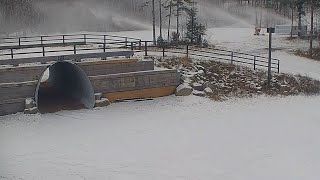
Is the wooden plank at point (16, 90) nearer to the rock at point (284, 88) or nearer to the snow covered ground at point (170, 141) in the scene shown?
the snow covered ground at point (170, 141)

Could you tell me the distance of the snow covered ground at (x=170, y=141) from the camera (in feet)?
46.7

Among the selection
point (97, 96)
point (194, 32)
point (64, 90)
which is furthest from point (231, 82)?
point (194, 32)

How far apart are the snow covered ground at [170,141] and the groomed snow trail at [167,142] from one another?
0.11ft

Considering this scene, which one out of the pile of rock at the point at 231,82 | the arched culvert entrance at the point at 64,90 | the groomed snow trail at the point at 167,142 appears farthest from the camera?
the pile of rock at the point at 231,82

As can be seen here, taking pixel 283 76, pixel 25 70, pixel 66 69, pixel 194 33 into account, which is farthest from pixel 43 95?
pixel 194 33

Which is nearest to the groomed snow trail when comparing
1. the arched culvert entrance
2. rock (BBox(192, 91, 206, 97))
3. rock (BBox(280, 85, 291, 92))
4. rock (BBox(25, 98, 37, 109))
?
rock (BBox(25, 98, 37, 109))

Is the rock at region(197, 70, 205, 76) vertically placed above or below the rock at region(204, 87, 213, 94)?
above

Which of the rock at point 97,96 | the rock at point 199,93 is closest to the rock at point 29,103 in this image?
the rock at point 97,96

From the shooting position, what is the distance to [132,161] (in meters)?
15.0

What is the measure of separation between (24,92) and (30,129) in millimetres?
2984

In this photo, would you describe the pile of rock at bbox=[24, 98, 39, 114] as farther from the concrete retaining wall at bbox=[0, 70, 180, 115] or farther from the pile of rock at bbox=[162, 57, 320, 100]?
the pile of rock at bbox=[162, 57, 320, 100]

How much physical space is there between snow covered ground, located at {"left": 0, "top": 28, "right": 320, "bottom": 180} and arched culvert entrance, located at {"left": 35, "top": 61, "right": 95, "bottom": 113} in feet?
4.02

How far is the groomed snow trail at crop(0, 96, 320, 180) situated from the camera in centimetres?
1423

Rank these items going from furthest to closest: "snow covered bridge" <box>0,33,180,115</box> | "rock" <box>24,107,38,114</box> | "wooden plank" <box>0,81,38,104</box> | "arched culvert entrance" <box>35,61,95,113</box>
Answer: "arched culvert entrance" <box>35,61,95,113</box> → "snow covered bridge" <box>0,33,180,115</box> → "wooden plank" <box>0,81,38,104</box> → "rock" <box>24,107,38,114</box>
